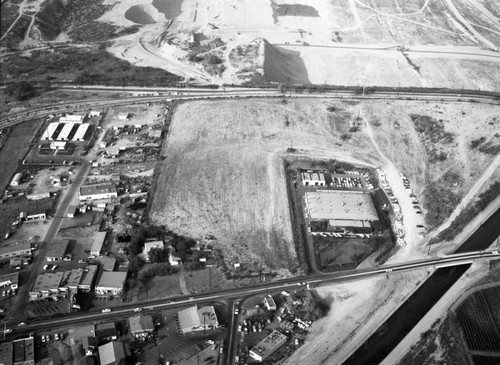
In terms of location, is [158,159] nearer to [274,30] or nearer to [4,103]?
[4,103]

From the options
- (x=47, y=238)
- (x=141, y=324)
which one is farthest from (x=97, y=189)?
(x=141, y=324)

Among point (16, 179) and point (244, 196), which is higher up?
point (16, 179)

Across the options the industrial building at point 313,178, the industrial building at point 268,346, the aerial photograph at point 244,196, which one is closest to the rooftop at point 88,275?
the aerial photograph at point 244,196

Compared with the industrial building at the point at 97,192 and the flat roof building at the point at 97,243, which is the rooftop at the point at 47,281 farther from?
the industrial building at the point at 97,192

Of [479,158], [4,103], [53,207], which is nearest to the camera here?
[53,207]

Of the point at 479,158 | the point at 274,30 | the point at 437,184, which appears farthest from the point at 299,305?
the point at 274,30

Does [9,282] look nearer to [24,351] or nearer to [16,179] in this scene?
[24,351]
